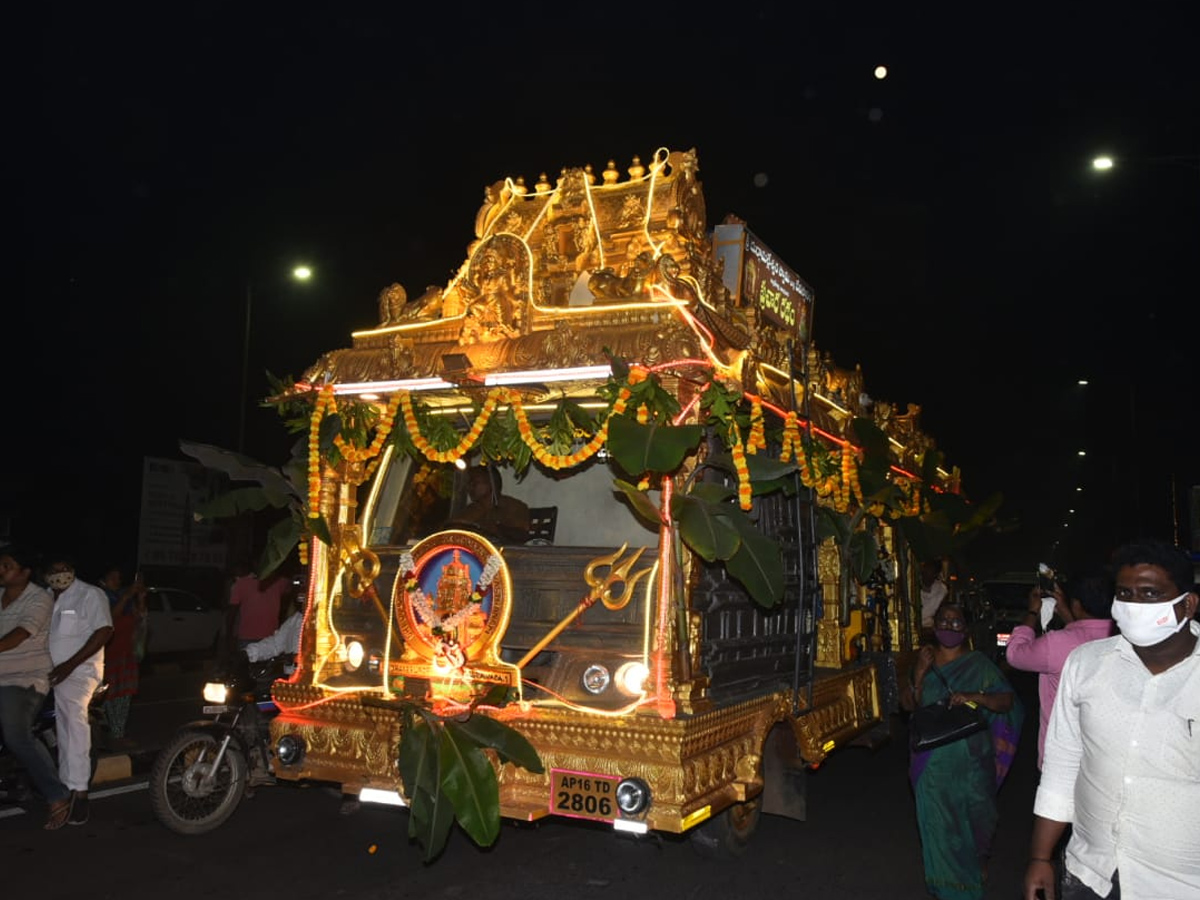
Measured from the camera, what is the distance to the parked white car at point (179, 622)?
16234 millimetres

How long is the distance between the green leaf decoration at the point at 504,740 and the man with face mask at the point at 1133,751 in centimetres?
247

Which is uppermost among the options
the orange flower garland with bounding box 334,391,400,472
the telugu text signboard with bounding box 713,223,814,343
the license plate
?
the telugu text signboard with bounding box 713,223,814,343

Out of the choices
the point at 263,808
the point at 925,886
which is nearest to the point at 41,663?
the point at 263,808

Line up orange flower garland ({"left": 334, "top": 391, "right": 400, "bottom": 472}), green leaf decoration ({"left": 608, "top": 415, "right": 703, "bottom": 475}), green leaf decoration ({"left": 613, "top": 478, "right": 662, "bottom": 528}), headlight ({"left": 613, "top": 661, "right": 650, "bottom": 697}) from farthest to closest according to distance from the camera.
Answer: orange flower garland ({"left": 334, "top": 391, "right": 400, "bottom": 472}) < headlight ({"left": 613, "top": 661, "right": 650, "bottom": 697}) < green leaf decoration ({"left": 613, "top": 478, "right": 662, "bottom": 528}) < green leaf decoration ({"left": 608, "top": 415, "right": 703, "bottom": 475})

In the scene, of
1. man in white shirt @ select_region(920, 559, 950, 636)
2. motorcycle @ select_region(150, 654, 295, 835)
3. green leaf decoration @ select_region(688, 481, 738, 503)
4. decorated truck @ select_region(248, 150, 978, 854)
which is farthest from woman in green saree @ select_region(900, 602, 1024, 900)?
man in white shirt @ select_region(920, 559, 950, 636)

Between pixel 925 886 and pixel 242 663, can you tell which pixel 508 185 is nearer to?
pixel 242 663

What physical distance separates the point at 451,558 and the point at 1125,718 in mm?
3713

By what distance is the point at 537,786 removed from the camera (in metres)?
5.17

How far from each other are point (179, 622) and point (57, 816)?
10.7 m

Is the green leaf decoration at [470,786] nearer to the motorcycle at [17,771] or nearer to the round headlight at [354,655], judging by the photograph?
the round headlight at [354,655]

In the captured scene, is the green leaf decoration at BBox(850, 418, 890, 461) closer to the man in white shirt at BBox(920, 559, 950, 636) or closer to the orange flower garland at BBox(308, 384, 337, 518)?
the man in white shirt at BBox(920, 559, 950, 636)

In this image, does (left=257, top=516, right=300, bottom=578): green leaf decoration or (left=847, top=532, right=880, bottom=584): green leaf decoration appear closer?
(left=257, top=516, right=300, bottom=578): green leaf decoration

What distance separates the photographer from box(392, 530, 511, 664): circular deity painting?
5.57 meters

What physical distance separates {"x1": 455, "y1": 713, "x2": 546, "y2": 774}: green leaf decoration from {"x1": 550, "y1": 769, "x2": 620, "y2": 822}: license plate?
131mm
